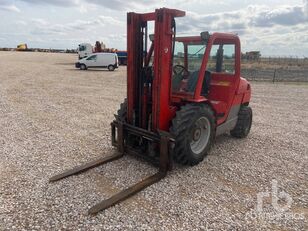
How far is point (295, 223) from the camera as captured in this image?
340cm

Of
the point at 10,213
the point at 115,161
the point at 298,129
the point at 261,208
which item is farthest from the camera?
the point at 298,129

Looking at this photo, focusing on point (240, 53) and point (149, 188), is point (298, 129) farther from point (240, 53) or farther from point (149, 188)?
point (149, 188)

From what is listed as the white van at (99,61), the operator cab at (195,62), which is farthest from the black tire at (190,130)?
the white van at (99,61)

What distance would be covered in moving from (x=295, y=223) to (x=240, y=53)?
3.56 meters

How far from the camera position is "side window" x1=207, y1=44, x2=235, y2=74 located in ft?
18.1

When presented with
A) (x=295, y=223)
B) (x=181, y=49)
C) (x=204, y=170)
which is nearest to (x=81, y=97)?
(x=181, y=49)

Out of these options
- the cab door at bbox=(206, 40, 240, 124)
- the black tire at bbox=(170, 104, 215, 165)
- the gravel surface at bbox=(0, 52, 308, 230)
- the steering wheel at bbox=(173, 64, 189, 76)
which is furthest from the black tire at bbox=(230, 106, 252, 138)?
the steering wheel at bbox=(173, 64, 189, 76)

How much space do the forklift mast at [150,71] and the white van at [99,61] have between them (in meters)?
22.7

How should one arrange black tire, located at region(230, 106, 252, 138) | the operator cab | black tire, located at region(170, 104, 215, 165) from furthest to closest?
1. black tire, located at region(230, 106, 252, 138)
2. the operator cab
3. black tire, located at region(170, 104, 215, 165)

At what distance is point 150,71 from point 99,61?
23.2 m

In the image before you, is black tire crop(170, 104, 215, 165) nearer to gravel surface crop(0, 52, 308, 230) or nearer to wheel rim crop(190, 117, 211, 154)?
wheel rim crop(190, 117, 211, 154)

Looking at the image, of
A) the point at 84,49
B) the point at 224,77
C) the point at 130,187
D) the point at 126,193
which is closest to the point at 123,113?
the point at 130,187

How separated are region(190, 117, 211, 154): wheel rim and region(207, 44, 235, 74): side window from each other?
1254mm

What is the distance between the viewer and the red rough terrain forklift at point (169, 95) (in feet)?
14.0
